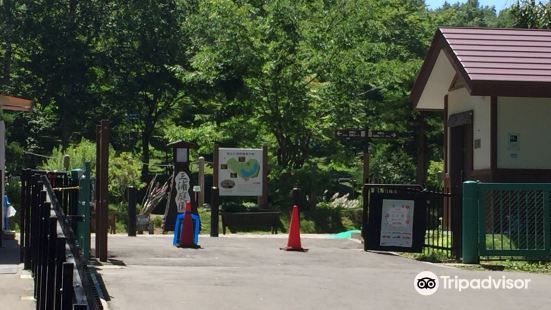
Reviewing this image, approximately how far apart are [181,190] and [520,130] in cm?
1088

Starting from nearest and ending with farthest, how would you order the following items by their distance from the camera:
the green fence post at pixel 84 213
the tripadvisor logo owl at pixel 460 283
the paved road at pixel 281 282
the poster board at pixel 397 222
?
the paved road at pixel 281 282 < the tripadvisor logo owl at pixel 460 283 < the green fence post at pixel 84 213 < the poster board at pixel 397 222

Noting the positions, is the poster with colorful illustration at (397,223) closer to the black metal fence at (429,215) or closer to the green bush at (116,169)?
the black metal fence at (429,215)

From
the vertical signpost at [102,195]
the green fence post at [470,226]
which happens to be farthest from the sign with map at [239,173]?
the vertical signpost at [102,195]

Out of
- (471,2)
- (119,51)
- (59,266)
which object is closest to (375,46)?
(119,51)

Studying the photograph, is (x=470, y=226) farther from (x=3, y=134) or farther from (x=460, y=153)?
(x=3, y=134)

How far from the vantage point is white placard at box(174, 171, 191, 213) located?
27.8m

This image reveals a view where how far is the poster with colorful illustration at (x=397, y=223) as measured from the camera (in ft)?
59.2

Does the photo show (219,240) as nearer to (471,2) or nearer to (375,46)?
(375,46)

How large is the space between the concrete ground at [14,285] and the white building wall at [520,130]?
11.1 m

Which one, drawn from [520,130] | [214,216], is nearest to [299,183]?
[214,216]

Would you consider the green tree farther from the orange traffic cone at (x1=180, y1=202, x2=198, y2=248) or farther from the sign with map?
the orange traffic cone at (x1=180, y1=202, x2=198, y2=248)

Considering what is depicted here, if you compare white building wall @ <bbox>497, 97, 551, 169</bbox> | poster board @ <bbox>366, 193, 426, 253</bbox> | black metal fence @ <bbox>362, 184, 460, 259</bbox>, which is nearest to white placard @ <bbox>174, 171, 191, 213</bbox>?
black metal fence @ <bbox>362, 184, 460, 259</bbox>

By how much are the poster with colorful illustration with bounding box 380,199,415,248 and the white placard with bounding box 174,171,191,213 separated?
34.8 ft

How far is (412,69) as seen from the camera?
37.4 m
